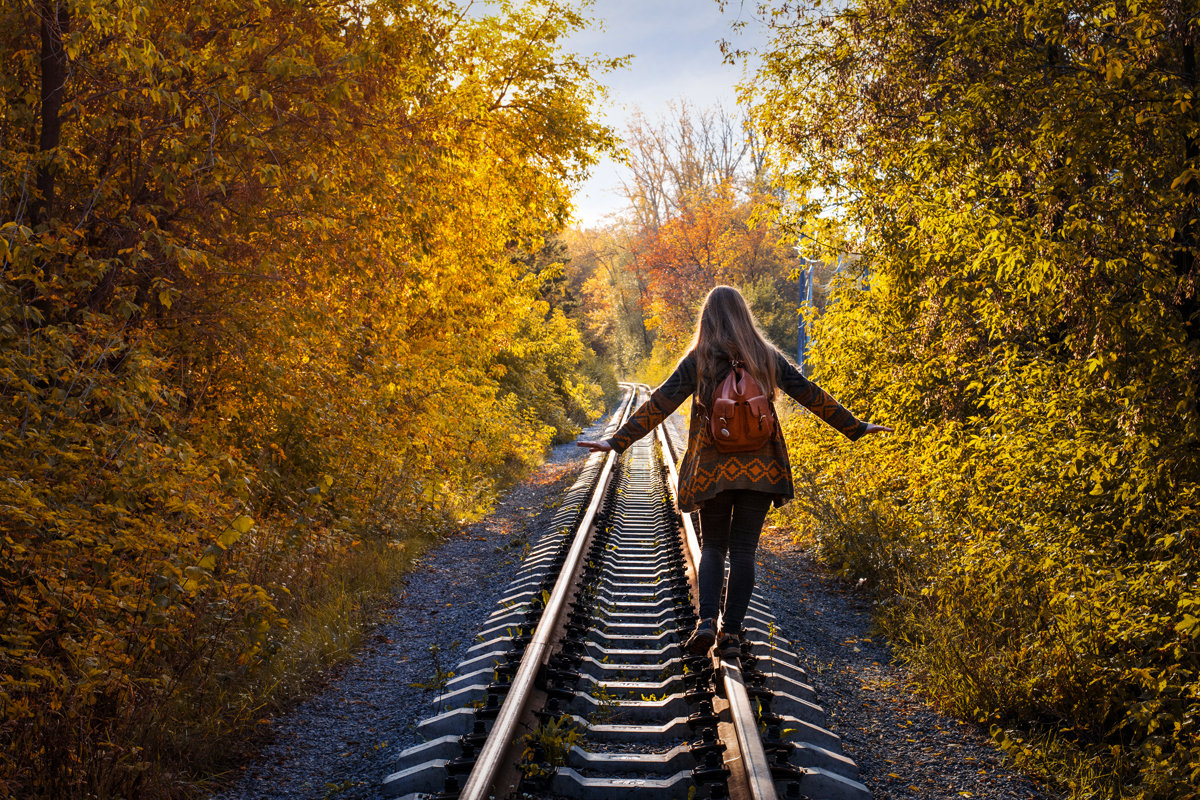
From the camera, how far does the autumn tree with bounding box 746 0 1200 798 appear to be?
3.98m

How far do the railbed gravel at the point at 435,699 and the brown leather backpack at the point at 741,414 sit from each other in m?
1.57

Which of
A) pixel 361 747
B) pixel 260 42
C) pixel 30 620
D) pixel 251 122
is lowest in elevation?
pixel 361 747

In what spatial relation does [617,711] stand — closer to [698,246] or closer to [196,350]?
[196,350]

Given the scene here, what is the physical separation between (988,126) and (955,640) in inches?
148

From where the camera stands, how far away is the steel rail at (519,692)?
10.5 ft

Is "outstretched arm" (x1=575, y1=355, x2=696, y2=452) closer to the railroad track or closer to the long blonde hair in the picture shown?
the long blonde hair

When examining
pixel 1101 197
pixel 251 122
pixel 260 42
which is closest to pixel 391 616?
pixel 251 122

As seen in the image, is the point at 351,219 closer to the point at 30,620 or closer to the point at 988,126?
the point at 30,620

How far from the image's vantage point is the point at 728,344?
4262 millimetres

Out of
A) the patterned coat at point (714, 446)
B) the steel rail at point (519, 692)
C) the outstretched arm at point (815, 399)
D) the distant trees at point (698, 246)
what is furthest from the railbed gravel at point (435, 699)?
the distant trees at point (698, 246)

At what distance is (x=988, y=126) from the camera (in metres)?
→ 5.98

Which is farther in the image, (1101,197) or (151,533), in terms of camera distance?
(1101,197)

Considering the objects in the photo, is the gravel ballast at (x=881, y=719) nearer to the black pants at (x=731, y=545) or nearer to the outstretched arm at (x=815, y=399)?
the black pants at (x=731, y=545)

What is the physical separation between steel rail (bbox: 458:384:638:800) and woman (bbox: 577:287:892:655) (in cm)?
89
